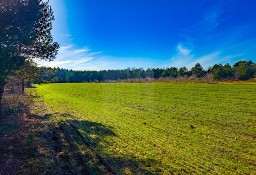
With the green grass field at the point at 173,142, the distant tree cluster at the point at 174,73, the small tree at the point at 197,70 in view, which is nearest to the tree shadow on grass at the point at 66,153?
the green grass field at the point at 173,142

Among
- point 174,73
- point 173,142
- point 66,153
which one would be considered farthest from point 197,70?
point 66,153

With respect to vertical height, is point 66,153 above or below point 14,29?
below

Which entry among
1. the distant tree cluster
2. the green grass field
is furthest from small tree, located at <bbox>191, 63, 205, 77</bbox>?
the green grass field

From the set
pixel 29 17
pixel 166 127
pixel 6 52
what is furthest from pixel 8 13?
pixel 166 127

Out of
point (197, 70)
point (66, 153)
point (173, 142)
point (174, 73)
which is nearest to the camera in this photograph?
point (66, 153)

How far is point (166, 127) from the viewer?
674 inches

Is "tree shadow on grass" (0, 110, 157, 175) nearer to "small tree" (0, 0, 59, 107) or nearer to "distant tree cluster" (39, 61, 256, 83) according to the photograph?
"small tree" (0, 0, 59, 107)

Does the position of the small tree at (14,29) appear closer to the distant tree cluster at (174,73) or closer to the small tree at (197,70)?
the distant tree cluster at (174,73)

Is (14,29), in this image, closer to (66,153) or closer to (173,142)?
(66,153)

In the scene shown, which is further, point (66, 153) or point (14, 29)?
point (14, 29)

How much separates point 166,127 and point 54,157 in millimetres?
9115

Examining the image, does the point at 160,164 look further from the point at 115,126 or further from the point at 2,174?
the point at 115,126

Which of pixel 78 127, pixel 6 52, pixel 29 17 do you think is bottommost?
pixel 78 127

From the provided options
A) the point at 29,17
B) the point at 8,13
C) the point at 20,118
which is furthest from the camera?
the point at 20,118
